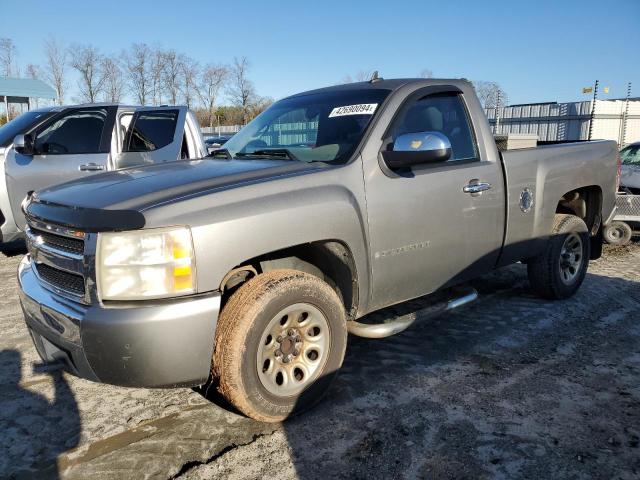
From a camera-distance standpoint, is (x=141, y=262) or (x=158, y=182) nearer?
(x=141, y=262)

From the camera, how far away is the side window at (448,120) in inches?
147

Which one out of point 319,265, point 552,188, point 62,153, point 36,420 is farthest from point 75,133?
point 552,188

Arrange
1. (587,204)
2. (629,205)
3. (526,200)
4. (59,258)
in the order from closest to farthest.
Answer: (59,258), (526,200), (587,204), (629,205)

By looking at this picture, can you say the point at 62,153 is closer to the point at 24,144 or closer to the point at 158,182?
the point at 24,144

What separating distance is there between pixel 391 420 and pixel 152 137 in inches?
203

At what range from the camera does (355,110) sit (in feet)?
11.7

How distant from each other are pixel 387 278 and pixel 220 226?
1.21 meters

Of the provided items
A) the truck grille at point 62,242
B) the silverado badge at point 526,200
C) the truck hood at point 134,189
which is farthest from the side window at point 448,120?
the truck grille at point 62,242

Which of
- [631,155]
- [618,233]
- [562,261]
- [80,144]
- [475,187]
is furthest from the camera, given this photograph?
[631,155]

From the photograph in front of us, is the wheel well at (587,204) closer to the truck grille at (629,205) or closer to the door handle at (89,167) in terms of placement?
the truck grille at (629,205)

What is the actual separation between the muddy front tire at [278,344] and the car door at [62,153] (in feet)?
13.9

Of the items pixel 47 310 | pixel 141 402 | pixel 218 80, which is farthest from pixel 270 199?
pixel 218 80

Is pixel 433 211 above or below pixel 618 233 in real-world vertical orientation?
above

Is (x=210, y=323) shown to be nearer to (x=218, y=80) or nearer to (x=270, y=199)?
(x=270, y=199)
